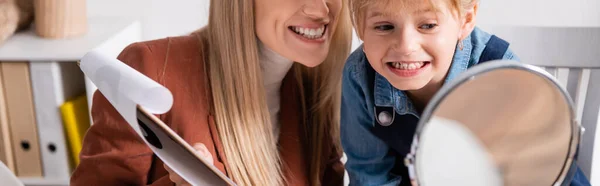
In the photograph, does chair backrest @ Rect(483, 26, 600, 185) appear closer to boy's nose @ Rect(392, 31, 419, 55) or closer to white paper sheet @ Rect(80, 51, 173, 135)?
boy's nose @ Rect(392, 31, 419, 55)

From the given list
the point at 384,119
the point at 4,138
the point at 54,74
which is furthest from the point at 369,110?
the point at 4,138

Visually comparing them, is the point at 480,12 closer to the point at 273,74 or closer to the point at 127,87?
the point at 273,74

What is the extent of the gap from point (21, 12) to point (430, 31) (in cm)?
105

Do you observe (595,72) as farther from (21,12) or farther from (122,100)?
(21,12)

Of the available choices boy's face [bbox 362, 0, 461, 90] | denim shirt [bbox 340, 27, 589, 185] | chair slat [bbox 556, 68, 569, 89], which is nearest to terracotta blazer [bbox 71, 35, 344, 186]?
denim shirt [bbox 340, 27, 589, 185]

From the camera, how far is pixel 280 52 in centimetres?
102

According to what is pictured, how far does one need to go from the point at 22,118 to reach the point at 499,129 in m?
1.12

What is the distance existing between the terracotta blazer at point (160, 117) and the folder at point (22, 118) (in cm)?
44

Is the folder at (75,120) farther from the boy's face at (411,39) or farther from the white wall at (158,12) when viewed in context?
the boy's face at (411,39)

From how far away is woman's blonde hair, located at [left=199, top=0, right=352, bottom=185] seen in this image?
1.02m

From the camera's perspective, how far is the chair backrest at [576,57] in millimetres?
1078

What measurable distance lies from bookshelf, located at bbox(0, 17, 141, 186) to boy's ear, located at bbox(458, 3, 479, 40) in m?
0.76

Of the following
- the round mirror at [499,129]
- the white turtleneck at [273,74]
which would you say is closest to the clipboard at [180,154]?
the round mirror at [499,129]

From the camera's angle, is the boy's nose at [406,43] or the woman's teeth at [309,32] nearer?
the boy's nose at [406,43]
